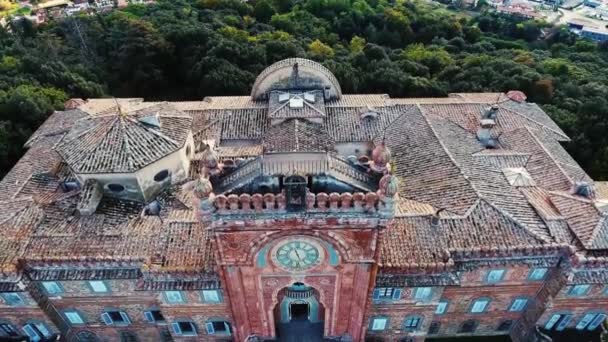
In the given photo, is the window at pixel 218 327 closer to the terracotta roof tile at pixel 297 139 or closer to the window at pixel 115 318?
the window at pixel 115 318

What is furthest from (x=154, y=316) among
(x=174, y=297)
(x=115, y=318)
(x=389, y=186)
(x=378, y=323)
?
(x=389, y=186)

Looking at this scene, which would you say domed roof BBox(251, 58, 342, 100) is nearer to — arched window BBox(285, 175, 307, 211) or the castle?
the castle

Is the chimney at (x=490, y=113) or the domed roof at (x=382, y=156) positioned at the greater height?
the domed roof at (x=382, y=156)

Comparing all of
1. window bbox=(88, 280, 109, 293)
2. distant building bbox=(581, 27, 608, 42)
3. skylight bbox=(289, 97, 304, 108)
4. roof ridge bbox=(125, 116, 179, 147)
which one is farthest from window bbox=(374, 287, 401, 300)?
distant building bbox=(581, 27, 608, 42)

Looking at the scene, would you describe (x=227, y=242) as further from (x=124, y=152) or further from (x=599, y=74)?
(x=599, y=74)

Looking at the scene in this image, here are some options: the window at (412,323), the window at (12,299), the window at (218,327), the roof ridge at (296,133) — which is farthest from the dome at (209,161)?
the window at (412,323)

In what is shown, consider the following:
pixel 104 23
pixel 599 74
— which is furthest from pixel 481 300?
pixel 104 23
